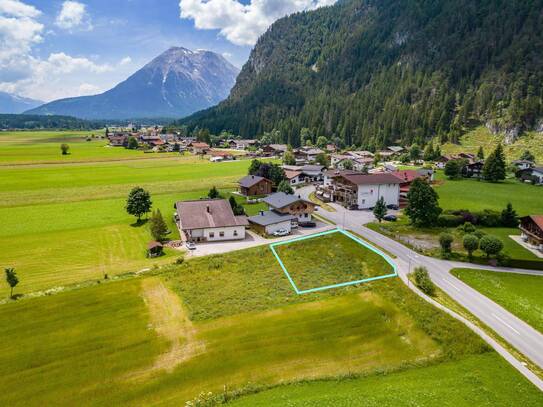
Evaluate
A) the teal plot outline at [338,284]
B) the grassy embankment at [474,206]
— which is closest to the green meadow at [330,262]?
the teal plot outline at [338,284]

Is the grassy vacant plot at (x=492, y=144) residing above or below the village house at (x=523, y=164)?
above

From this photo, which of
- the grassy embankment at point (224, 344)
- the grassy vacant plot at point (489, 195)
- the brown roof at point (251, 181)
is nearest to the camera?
the grassy embankment at point (224, 344)

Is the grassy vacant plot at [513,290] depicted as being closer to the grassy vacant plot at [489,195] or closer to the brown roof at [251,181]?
the grassy vacant plot at [489,195]

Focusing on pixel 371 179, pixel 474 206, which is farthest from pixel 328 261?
pixel 474 206

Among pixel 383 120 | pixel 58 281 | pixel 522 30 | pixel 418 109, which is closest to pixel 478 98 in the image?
pixel 418 109

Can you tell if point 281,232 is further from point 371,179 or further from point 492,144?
point 492,144

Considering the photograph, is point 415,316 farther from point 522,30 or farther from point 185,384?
point 522,30

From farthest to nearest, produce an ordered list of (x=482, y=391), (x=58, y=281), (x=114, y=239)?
(x=114, y=239)
(x=58, y=281)
(x=482, y=391)
